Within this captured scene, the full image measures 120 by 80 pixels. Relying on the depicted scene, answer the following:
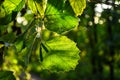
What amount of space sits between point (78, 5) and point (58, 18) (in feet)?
0.14

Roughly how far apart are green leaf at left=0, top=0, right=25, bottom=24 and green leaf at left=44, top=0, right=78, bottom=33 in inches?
2.0

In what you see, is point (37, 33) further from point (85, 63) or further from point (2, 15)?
point (85, 63)

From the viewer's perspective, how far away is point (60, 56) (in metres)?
0.60

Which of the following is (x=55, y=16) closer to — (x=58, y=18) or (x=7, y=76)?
(x=58, y=18)

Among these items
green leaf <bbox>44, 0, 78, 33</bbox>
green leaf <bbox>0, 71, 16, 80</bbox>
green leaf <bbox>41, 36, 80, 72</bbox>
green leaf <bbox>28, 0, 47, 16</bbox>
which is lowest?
green leaf <bbox>0, 71, 16, 80</bbox>

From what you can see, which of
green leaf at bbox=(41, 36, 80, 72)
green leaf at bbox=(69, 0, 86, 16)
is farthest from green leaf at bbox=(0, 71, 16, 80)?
green leaf at bbox=(69, 0, 86, 16)

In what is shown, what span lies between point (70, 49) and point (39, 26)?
0.08 metres

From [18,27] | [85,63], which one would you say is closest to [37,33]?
[18,27]

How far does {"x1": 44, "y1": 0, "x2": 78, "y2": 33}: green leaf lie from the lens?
0.56 metres

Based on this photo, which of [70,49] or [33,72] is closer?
[70,49]

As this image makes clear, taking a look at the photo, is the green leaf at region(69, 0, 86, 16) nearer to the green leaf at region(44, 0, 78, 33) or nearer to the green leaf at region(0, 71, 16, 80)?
the green leaf at region(44, 0, 78, 33)

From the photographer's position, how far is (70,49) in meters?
0.60

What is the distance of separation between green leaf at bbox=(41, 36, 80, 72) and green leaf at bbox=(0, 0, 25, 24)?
0.28 feet

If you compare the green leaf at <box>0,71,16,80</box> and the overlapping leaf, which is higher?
Result: the overlapping leaf
